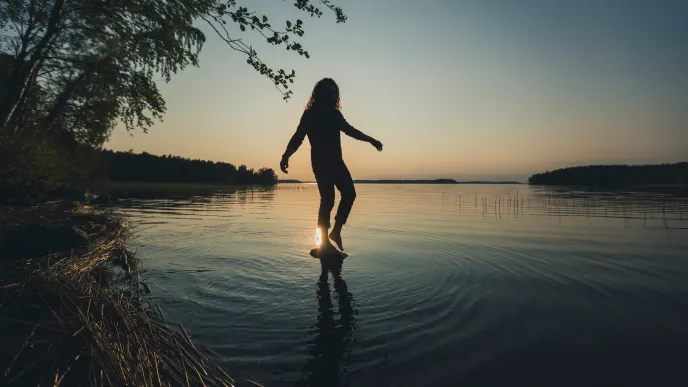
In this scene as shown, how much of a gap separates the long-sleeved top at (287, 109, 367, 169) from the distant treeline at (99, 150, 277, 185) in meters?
122

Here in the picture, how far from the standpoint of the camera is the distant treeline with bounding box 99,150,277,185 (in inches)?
4684

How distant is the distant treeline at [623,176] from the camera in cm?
9462

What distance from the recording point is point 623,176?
4348 inches

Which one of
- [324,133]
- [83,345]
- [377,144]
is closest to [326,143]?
[324,133]

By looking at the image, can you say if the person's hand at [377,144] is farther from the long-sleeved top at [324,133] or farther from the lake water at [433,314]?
the lake water at [433,314]

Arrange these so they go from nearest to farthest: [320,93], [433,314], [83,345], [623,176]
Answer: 1. [83,345]
2. [433,314]
3. [320,93]
4. [623,176]

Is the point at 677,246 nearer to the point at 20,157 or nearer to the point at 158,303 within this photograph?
the point at 158,303

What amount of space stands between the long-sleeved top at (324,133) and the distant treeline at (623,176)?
11348cm

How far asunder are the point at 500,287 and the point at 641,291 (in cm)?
197

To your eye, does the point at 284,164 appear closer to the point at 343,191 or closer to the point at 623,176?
the point at 343,191

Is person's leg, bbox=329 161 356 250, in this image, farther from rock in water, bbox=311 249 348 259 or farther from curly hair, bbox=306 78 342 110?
curly hair, bbox=306 78 342 110

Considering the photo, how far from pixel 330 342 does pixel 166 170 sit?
472 ft

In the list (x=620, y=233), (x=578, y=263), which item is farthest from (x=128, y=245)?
(x=620, y=233)

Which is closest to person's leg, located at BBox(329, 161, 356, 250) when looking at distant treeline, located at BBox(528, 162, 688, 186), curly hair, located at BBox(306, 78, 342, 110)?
curly hair, located at BBox(306, 78, 342, 110)
